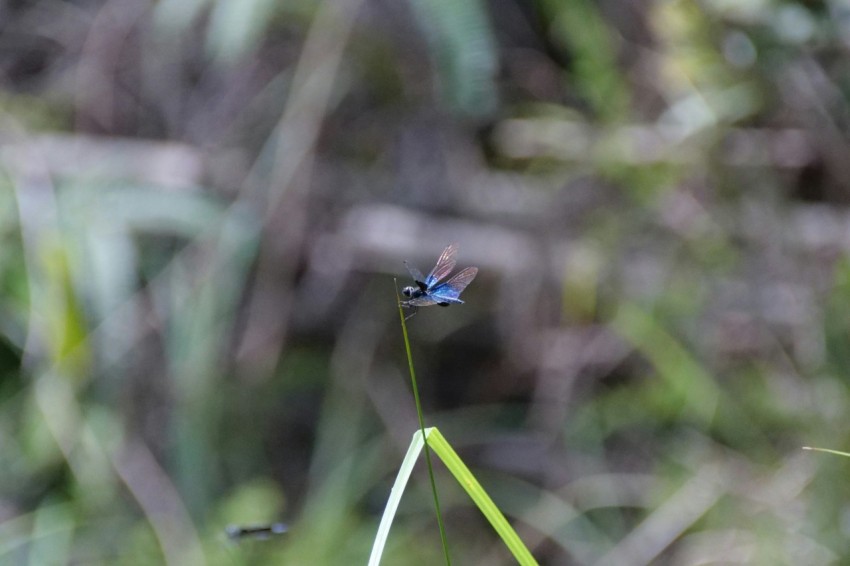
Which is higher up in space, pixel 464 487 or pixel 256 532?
pixel 464 487

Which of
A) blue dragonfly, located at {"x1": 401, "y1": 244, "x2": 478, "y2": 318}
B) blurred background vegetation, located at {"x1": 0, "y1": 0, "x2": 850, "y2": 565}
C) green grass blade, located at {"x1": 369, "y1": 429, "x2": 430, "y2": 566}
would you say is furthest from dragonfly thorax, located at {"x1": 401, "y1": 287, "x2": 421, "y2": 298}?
blurred background vegetation, located at {"x1": 0, "y1": 0, "x2": 850, "y2": 565}

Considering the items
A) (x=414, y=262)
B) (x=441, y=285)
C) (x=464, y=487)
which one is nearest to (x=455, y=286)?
(x=441, y=285)

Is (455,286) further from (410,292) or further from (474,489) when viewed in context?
(474,489)

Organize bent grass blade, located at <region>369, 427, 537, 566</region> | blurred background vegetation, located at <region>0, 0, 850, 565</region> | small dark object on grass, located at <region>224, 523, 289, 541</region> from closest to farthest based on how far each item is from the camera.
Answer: bent grass blade, located at <region>369, 427, 537, 566</region> → small dark object on grass, located at <region>224, 523, 289, 541</region> → blurred background vegetation, located at <region>0, 0, 850, 565</region>

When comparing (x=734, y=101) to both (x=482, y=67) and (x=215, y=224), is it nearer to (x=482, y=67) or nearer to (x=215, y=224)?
(x=482, y=67)

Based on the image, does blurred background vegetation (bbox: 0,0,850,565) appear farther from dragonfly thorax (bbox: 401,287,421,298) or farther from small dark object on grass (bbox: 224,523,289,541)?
dragonfly thorax (bbox: 401,287,421,298)

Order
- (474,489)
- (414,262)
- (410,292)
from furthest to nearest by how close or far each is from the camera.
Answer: (414,262)
(410,292)
(474,489)

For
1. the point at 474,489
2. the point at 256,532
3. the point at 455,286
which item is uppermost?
the point at 455,286
